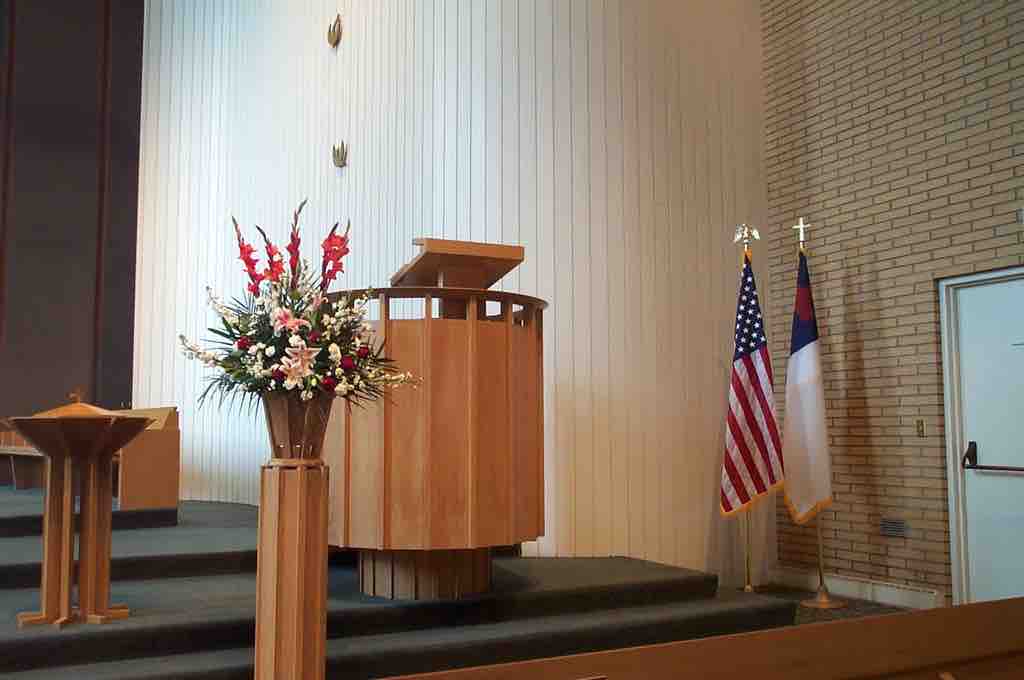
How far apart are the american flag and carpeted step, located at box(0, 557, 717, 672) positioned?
36.3 inches

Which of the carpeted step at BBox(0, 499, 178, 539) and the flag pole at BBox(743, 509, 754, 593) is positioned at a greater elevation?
the carpeted step at BBox(0, 499, 178, 539)

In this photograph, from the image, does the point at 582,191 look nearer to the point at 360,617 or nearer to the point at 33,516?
the point at 360,617

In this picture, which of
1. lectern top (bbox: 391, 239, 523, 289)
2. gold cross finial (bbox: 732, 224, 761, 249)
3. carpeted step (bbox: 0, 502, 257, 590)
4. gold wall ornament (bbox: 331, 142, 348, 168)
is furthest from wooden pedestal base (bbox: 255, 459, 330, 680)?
gold wall ornament (bbox: 331, 142, 348, 168)

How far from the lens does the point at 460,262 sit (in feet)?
13.9

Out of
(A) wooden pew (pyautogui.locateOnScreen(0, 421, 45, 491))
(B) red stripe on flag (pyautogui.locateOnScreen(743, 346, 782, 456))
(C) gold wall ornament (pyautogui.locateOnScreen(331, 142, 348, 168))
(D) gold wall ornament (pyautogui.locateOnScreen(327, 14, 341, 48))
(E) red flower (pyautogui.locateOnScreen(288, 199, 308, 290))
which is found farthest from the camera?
(D) gold wall ornament (pyautogui.locateOnScreen(327, 14, 341, 48))

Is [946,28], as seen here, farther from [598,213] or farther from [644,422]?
[644,422]

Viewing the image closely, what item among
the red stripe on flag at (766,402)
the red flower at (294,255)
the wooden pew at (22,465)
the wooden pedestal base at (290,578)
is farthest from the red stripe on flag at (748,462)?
the wooden pew at (22,465)

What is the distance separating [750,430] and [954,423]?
116 centimetres

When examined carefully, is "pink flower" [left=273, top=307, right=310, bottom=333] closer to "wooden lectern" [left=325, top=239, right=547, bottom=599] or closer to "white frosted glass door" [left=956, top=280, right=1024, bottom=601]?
"wooden lectern" [left=325, top=239, right=547, bottom=599]

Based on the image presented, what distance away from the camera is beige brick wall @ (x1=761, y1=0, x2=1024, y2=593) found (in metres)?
5.64

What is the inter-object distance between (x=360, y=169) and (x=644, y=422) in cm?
272

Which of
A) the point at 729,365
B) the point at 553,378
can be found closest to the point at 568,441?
the point at 553,378

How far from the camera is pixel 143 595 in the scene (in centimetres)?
421

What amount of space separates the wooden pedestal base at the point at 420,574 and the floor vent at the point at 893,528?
9.78 ft
